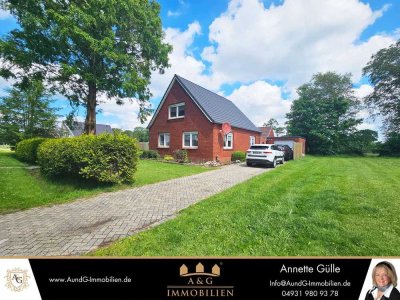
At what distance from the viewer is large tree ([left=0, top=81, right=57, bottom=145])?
74.3 feet

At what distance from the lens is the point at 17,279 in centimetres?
240

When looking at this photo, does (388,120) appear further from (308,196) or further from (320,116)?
(308,196)

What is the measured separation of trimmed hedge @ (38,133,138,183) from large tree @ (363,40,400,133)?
45.9m

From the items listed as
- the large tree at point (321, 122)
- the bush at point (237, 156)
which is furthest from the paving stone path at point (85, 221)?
the large tree at point (321, 122)

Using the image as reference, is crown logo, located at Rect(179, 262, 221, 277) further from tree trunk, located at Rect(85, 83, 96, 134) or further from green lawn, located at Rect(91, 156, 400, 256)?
tree trunk, located at Rect(85, 83, 96, 134)

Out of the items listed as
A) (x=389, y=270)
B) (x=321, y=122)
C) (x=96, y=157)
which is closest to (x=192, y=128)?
(x=96, y=157)

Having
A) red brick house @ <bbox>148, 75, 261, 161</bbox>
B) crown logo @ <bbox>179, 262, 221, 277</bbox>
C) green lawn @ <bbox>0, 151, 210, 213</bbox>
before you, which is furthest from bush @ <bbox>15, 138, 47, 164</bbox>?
crown logo @ <bbox>179, 262, 221, 277</bbox>

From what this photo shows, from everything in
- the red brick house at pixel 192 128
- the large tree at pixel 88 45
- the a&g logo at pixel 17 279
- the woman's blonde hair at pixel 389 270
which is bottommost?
the a&g logo at pixel 17 279

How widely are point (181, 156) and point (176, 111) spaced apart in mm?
4840

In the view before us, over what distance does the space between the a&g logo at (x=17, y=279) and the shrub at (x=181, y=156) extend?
48.0ft

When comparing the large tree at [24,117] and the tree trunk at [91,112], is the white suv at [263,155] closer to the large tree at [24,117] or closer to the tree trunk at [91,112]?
the tree trunk at [91,112]

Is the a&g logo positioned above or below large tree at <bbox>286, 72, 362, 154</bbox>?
below

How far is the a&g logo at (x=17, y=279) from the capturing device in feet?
7.64

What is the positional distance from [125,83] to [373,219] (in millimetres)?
13269
